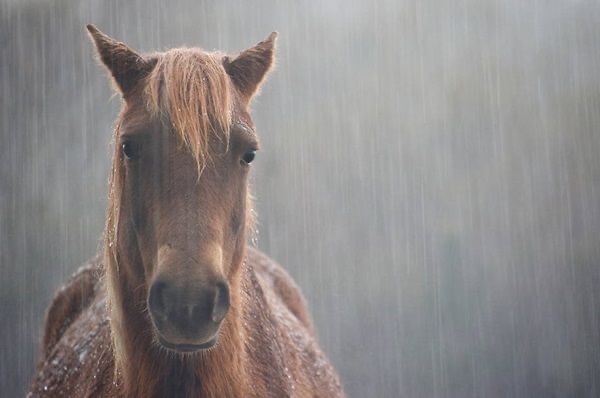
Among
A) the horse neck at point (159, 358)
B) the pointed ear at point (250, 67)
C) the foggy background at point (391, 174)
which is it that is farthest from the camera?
the foggy background at point (391, 174)

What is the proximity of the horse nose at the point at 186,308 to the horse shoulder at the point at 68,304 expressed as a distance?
7.79ft

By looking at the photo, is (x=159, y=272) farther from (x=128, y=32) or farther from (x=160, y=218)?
(x=128, y=32)

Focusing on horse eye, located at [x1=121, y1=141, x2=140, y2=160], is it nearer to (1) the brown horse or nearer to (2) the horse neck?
(1) the brown horse

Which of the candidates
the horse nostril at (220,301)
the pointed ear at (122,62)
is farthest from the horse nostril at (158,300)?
the pointed ear at (122,62)

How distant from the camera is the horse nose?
1.65m

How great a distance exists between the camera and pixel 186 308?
165 cm

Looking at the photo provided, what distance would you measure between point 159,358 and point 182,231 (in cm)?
54

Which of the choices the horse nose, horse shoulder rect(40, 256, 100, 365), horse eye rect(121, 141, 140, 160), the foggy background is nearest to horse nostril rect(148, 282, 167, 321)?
the horse nose

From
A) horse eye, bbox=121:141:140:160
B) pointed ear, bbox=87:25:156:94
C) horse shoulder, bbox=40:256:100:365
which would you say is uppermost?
pointed ear, bbox=87:25:156:94

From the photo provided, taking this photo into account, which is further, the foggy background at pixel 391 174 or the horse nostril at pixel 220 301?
the foggy background at pixel 391 174

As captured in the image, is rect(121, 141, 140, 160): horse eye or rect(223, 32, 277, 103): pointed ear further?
rect(223, 32, 277, 103): pointed ear

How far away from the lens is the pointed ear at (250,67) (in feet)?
7.57

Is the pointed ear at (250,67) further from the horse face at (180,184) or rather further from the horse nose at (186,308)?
the horse nose at (186,308)

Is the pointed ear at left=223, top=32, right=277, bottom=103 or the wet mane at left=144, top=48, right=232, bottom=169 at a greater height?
the pointed ear at left=223, top=32, right=277, bottom=103
